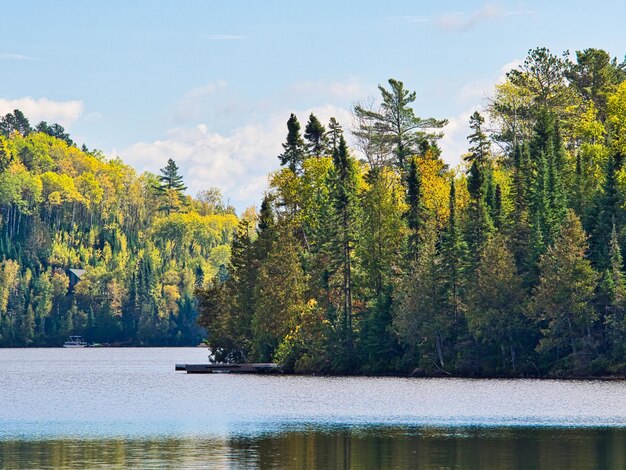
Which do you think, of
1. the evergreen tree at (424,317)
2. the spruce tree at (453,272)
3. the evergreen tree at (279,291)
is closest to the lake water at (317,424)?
the evergreen tree at (424,317)

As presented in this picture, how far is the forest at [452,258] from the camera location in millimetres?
111188

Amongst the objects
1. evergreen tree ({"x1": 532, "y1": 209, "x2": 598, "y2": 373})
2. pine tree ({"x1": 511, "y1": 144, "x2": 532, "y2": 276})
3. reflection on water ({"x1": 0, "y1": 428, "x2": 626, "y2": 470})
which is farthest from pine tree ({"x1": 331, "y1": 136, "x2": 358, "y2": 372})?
reflection on water ({"x1": 0, "y1": 428, "x2": 626, "y2": 470})

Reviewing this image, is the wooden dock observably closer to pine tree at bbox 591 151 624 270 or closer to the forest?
the forest

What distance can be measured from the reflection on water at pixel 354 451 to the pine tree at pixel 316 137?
8994 cm

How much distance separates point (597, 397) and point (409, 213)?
44126mm

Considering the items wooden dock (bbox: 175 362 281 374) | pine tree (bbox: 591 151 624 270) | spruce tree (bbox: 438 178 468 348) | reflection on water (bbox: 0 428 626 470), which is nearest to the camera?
reflection on water (bbox: 0 428 626 470)

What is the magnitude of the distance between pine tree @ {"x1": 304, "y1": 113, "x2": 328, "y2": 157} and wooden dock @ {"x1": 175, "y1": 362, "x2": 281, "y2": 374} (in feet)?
96.6

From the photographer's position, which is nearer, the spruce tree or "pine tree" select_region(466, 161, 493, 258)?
the spruce tree

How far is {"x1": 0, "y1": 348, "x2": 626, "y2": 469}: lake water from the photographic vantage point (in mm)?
50375

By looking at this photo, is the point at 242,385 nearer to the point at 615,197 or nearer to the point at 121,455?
the point at 615,197

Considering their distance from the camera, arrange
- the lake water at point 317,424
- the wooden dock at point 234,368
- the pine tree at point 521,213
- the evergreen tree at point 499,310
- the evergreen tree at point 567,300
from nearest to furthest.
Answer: the lake water at point 317,424 < the evergreen tree at point 567,300 < the evergreen tree at point 499,310 < the pine tree at point 521,213 < the wooden dock at point 234,368

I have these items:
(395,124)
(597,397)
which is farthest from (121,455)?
(395,124)

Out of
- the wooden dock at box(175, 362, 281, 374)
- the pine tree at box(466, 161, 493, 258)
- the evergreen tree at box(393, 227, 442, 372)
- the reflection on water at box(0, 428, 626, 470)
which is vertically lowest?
the reflection on water at box(0, 428, 626, 470)

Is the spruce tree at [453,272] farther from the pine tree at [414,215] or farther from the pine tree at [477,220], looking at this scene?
the pine tree at [414,215]
